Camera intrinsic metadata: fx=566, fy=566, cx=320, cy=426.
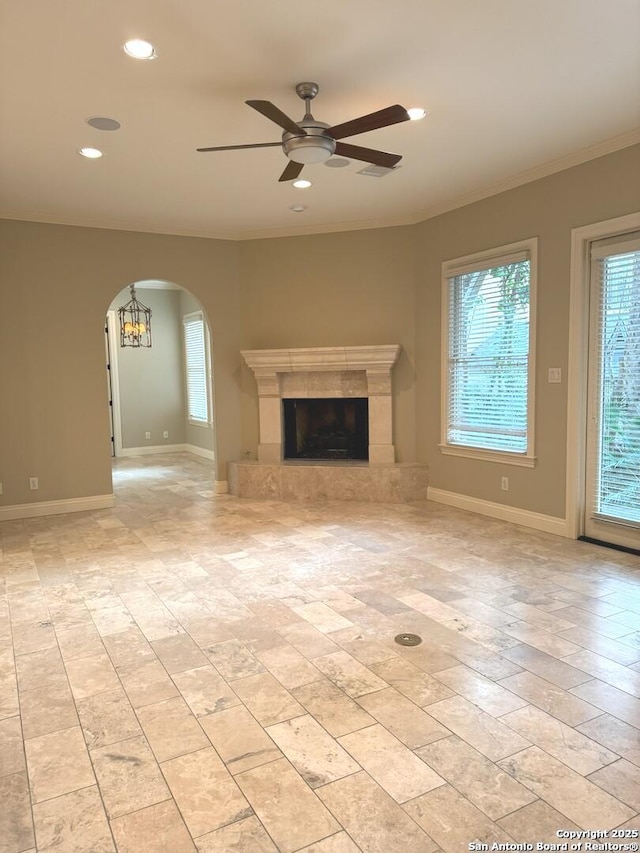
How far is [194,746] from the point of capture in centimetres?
207

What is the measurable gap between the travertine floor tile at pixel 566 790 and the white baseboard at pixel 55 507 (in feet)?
16.5

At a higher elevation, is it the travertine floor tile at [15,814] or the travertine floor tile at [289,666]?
the travertine floor tile at [289,666]

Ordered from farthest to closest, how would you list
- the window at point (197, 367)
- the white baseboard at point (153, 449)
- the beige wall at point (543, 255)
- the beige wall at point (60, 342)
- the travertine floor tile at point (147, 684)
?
the white baseboard at point (153, 449) → the window at point (197, 367) → the beige wall at point (60, 342) → the beige wall at point (543, 255) → the travertine floor tile at point (147, 684)

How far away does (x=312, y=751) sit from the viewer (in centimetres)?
203

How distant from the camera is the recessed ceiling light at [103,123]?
11.5ft

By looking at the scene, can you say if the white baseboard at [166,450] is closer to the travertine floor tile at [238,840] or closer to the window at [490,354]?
the window at [490,354]

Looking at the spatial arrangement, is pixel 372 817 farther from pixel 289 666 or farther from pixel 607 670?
pixel 607 670

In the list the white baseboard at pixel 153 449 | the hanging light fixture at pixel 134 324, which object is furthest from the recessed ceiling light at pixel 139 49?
the white baseboard at pixel 153 449

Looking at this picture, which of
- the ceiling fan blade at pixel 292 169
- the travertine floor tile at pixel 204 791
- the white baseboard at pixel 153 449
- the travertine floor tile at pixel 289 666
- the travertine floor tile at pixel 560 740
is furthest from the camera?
the white baseboard at pixel 153 449

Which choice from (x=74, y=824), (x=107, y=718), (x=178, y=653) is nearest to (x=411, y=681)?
(x=178, y=653)

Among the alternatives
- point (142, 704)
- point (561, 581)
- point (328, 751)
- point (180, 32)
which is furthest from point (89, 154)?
point (561, 581)

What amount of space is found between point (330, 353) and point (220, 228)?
1.86 m

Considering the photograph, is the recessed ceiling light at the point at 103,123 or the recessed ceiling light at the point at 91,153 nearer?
the recessed ceiling light at the point at 103,123

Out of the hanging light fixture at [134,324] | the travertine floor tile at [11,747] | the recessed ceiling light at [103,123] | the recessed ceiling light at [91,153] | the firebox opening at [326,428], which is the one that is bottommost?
the travertine floor tile at [11,747]
